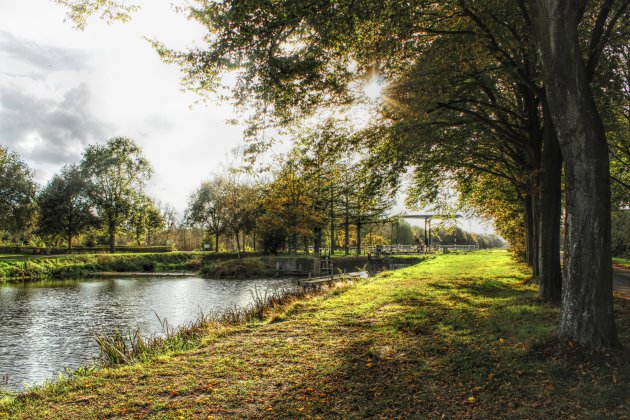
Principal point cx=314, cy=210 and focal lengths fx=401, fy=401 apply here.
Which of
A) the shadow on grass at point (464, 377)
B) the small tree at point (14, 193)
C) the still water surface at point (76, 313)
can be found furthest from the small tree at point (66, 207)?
the shadow on grass at point (464, 377)

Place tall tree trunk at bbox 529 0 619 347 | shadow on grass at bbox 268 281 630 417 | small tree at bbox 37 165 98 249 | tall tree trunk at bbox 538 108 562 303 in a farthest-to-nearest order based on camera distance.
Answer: small tree at bbox 37 165 98 249 → tall tree trunk at bbox 538 108 562 303 → tall tree trunk at bbox 529 0 619 347 → shadow on grass at bbox 268 281 630 417

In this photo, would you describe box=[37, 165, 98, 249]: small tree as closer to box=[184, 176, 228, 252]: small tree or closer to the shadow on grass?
box=[184, 176, 228, 252]: small tree

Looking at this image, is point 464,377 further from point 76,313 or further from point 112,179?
point 112,179

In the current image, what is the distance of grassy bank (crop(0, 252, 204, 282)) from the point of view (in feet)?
108

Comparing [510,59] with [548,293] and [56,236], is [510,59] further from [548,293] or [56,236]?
[56,236]

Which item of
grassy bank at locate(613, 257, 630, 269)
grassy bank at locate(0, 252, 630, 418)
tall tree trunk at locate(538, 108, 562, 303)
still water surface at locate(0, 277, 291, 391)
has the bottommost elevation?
still water surface at locate(0, 277, 291, 391)

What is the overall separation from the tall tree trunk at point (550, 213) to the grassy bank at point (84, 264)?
36.0 meters

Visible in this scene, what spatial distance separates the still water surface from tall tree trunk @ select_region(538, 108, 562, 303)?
10.3 meters

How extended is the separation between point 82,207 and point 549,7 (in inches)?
2266

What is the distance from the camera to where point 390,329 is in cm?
829

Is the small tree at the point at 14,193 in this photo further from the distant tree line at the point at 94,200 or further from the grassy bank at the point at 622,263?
the grassy bank at the point at 622,263

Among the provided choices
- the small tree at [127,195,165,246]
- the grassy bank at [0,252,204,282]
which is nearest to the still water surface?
the grassy bank at [0,252,204,282]

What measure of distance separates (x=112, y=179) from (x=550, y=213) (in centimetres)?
5444

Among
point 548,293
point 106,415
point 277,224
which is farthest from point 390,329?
point 277,224
